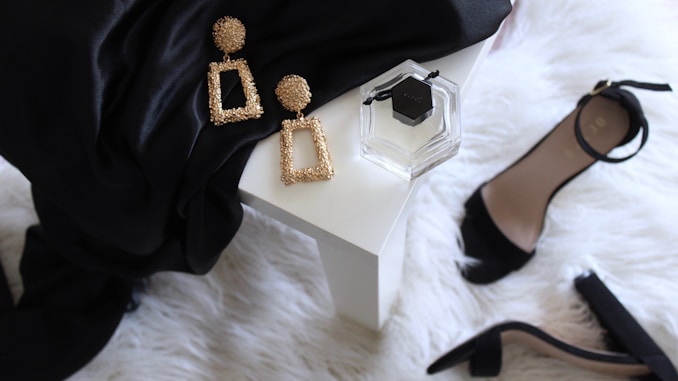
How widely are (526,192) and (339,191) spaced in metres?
0.43

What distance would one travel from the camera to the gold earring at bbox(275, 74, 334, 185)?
18.5 inches

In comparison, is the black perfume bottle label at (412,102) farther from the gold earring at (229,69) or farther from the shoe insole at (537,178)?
the shoe insole at (537,178)

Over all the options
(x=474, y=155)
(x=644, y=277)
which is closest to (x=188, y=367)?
(x=474, y=155)

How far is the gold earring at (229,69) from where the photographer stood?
0.49 meters

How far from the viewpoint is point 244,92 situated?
497mm

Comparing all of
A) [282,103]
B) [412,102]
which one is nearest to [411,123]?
[412,102]

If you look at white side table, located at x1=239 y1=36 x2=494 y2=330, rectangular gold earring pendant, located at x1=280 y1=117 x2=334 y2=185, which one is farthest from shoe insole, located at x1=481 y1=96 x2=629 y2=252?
rectangular gold earring pendant, located at x1=280 y1=117 x2=334 y2=185

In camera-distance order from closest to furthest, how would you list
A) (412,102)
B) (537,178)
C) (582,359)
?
(412,102) → (582,359) → (537,178)

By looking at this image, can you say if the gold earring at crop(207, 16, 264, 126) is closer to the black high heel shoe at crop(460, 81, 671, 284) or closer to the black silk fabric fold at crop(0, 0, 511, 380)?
the black silk fabric fold at crop(0, 0, 511, 380)

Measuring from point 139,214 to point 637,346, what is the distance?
0.64 m

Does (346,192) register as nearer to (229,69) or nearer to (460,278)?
(229,69)

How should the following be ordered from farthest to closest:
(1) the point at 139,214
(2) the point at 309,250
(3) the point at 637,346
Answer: (2) the point at 309,250
(3) the point at 637,346
(1) the point at 139,214

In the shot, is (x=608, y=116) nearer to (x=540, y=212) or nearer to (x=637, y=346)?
(x=540, y=212)

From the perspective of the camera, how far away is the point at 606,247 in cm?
76
